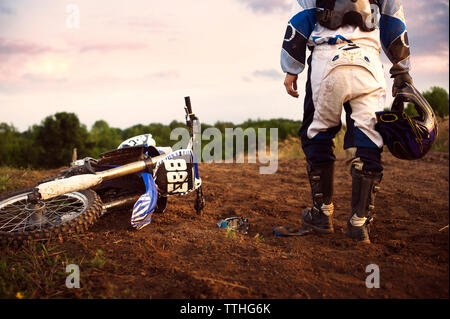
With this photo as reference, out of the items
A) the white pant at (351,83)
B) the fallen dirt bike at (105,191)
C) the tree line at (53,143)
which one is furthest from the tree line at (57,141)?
the white pant at (351,83)

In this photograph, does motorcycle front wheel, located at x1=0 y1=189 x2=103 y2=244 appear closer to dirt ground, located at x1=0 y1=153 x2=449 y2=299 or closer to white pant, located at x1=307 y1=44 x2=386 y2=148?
dirt ground, located at x1=0 y1=153 x2=449 y2=299

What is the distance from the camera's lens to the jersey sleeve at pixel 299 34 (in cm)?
258

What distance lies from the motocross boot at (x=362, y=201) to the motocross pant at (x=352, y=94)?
0.06 metres

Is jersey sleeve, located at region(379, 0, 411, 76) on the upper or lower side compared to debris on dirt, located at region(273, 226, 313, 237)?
upper

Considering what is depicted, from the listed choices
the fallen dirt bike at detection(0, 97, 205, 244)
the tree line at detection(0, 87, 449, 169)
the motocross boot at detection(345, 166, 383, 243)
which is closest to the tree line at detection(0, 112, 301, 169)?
the tree line at detection(0, 87, 449, 169)

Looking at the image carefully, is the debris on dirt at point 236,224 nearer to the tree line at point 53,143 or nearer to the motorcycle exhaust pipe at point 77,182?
the motorcycle exhaust pipe at point 77,182

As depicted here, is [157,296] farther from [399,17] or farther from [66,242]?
[399,17]

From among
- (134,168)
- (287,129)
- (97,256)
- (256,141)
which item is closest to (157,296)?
(97,256)

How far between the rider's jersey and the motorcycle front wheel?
1879mm

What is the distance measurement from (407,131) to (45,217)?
2.69 meters

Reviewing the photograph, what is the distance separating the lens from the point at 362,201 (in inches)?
96.4

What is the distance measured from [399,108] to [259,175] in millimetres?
3250

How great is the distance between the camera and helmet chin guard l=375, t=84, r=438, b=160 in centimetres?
234
